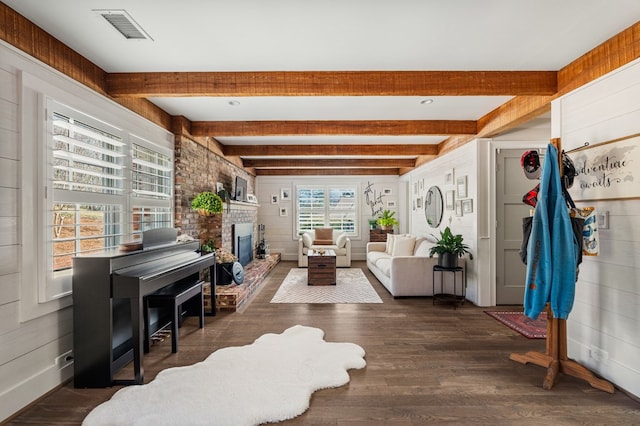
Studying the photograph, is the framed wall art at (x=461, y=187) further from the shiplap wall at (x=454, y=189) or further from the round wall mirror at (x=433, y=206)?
the round wall mirror at (x=433, y=206)

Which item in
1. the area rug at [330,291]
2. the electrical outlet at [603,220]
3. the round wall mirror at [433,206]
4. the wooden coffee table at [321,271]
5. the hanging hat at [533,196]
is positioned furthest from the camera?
the round wall mirror at [433,206]

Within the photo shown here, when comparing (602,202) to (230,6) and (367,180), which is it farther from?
(367,180)

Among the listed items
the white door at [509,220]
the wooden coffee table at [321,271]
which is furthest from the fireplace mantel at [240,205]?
the white door at [509,220]

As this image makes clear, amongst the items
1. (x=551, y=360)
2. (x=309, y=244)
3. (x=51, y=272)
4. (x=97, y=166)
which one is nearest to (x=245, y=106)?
(x=97, y=166)

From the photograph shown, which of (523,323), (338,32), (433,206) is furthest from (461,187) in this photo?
(338,32)

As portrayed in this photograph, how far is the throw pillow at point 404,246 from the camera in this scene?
19.0 ft

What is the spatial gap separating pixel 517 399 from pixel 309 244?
5593 millimetres

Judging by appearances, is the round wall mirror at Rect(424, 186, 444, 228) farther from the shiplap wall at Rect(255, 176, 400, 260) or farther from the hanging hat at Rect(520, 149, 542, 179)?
the hanging hat at Rect(520, 149, 542, 179)

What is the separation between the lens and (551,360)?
239 centimetres

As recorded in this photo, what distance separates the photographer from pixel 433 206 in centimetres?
579

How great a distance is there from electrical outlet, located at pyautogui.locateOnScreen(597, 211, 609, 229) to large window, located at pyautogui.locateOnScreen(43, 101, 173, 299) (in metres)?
4.15

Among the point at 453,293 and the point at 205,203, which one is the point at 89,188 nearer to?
the point at 205,203

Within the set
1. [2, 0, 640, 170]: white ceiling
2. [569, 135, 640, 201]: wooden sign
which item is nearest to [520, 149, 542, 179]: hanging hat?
[569, 135, 640, 201]: wooden sign

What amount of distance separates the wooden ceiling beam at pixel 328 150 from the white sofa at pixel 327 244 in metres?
2.34
